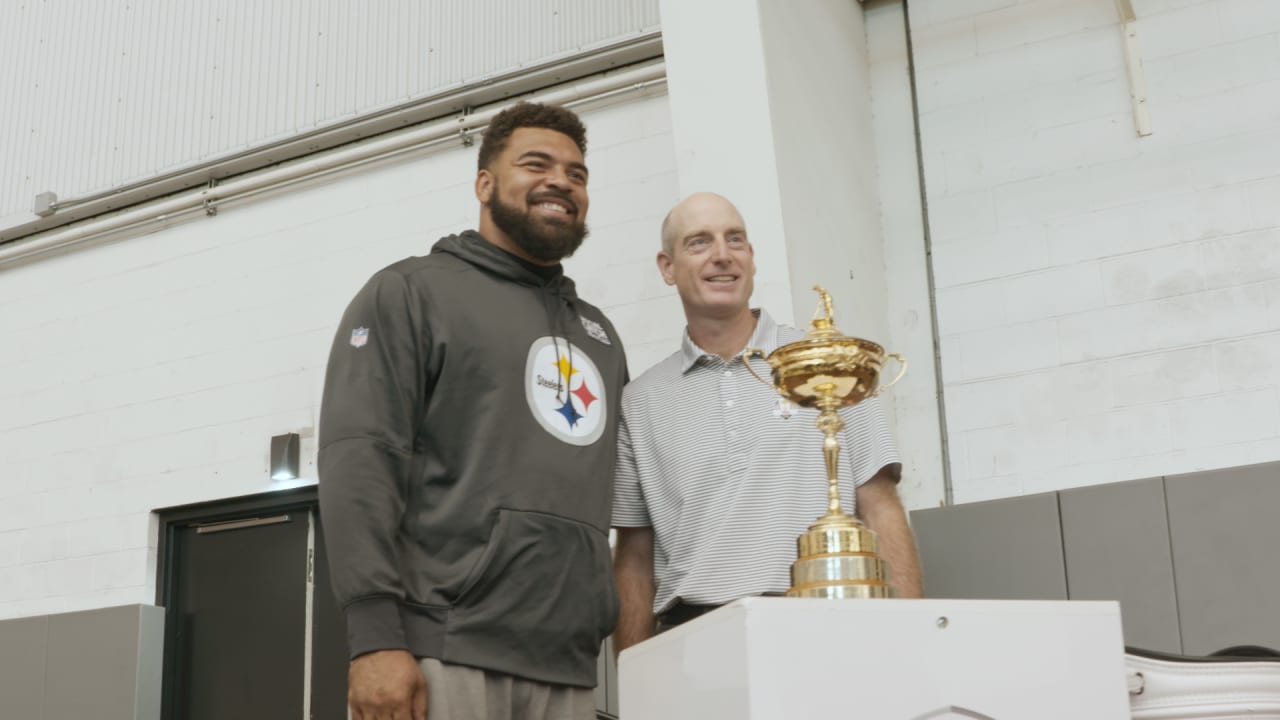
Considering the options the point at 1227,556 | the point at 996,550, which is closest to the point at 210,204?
the point at 996,550

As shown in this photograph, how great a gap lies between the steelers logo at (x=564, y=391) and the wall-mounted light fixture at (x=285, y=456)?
8.69ft

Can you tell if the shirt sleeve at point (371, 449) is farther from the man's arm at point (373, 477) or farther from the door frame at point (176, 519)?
the door frame at point (176, 519)

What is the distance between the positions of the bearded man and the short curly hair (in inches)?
7.5

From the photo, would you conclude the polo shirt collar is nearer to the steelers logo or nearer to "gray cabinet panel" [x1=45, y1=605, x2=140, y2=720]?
the steelers logo

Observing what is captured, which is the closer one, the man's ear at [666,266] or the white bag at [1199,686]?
the white bag at [1199,686]

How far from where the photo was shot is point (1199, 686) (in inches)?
56.9

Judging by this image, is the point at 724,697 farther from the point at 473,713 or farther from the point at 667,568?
the point at 667,568

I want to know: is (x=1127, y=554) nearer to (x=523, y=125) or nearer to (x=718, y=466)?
(x=718, y=466)

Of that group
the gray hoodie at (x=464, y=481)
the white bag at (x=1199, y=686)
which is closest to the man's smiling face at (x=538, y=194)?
the gray hoodie at (x=464, y=481)

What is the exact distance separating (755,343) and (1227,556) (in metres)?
1.54

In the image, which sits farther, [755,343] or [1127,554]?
[1127,554]

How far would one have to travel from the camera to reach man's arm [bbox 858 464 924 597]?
194 cm

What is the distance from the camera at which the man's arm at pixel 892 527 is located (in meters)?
1.94

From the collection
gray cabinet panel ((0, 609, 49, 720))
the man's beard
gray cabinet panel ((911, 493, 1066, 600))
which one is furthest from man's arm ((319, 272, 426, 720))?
gray cabinet panel ((0, 609, 49, 720))
